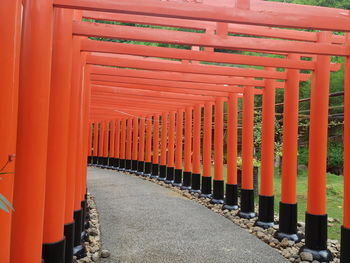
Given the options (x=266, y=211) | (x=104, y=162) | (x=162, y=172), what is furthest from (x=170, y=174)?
(x=104, y=162)

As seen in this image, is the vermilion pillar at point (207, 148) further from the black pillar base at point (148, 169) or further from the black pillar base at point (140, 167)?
the black pillar base at point (140, 167)

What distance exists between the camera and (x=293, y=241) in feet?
21.5

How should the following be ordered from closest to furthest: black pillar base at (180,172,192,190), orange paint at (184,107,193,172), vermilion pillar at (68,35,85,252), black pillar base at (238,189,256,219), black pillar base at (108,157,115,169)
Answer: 1. vermilion pillar at (68,35,85,252)
2. black pillar base at (238,189,256,219)
3. orange paint at (184,107,193,172)
4. black pillar base at (180,172,192,190)
5. black pillar base at (108,157,115,169)

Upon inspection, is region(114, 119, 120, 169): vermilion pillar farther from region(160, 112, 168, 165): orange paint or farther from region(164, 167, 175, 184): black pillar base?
region(164, 167, 175, 184): black pillar base

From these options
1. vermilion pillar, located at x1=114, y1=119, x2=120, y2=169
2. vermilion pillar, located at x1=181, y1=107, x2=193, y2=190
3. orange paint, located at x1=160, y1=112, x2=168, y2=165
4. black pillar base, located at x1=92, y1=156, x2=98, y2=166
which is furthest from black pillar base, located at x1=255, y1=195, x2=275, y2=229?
black pillar base, located at x1=92, y1=156, x2=98, y2=166

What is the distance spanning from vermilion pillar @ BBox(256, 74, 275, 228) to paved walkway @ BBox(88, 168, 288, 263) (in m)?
0.73

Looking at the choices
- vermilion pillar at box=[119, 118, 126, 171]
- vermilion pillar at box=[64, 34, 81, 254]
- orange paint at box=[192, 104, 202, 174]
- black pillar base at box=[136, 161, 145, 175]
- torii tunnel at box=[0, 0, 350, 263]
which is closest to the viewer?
torii tunnel at box=[0, 0, 350, 263]

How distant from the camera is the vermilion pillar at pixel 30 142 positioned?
11.2 feet

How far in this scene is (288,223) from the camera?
6.70 metres

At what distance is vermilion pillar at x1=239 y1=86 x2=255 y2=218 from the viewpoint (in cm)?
852

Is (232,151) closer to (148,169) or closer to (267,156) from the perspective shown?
(267,156)

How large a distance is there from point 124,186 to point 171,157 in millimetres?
2610

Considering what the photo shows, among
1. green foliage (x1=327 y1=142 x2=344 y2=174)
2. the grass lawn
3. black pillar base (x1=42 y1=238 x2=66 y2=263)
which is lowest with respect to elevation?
the grass lawn

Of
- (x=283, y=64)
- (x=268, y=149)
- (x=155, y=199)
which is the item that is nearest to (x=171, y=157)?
(x=155, y=199)
